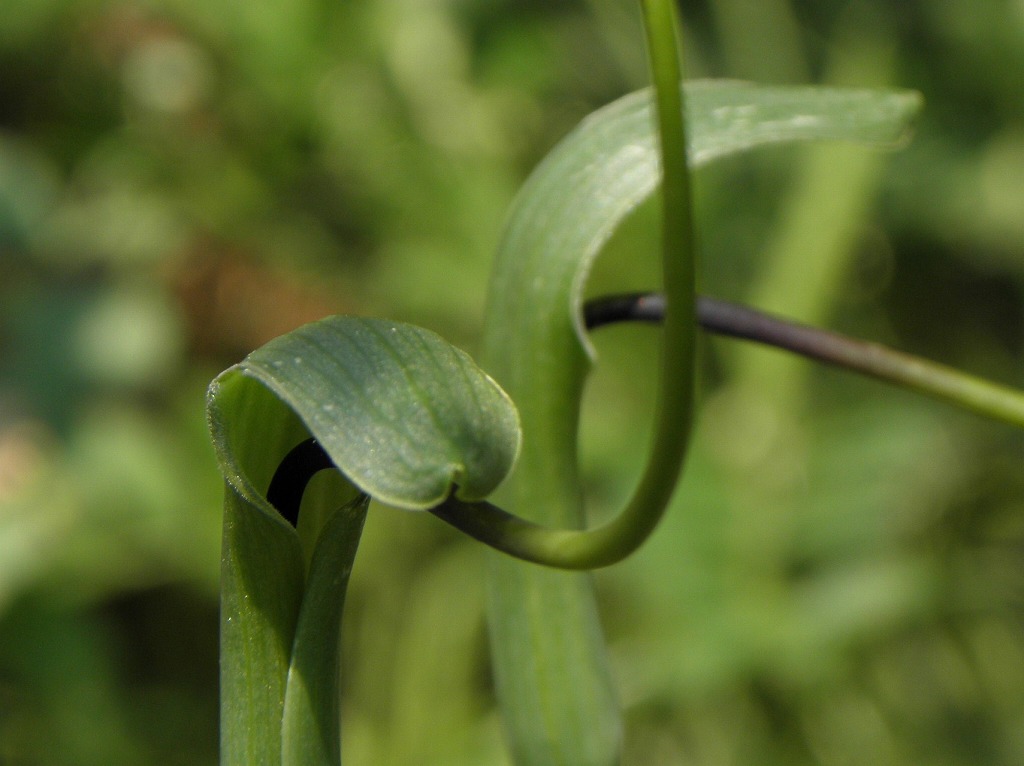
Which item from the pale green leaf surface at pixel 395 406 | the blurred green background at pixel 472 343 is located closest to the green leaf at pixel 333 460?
the pale green leaf surface at pixel 395 406

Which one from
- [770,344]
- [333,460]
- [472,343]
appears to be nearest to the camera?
[333,460]

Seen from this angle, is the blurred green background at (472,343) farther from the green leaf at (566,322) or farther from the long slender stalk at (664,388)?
the long slender stalk at (664,388)

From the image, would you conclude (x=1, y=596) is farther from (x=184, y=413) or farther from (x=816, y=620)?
(x=816, y=620)

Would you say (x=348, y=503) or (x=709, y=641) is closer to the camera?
(x=348, y=503)

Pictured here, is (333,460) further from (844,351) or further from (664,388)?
(844,351)

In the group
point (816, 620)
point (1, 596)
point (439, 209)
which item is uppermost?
point (439, 209)

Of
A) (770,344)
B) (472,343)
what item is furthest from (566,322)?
(472,343)

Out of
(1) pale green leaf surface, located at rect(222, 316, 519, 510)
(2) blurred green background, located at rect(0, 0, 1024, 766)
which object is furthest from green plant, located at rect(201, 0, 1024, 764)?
(2) blurred green background, located at rect(0, 0, 1024, 766)

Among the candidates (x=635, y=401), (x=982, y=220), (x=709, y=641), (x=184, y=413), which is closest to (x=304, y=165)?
(x=184, y=413)
